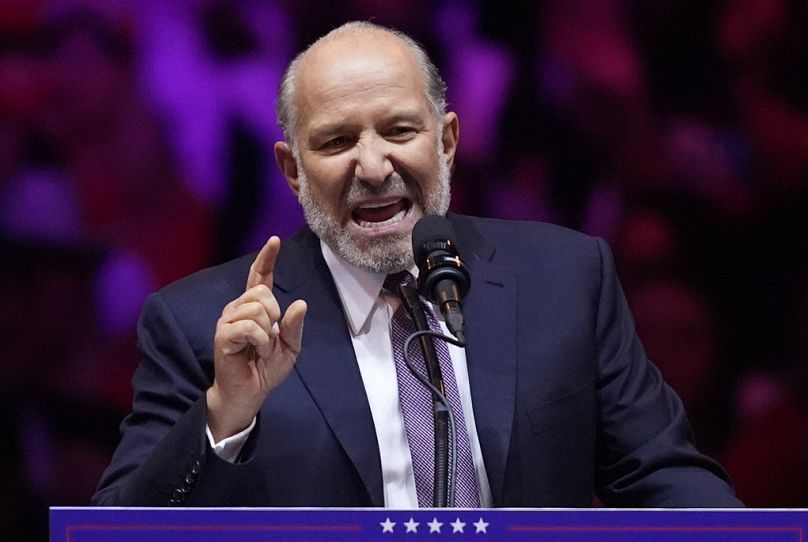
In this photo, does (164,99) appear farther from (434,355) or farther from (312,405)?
(434,355)

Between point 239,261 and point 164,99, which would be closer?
point 239,261

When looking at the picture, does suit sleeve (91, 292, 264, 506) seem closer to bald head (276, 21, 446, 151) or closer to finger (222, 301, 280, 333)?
finger (222, 301, 280, 333)

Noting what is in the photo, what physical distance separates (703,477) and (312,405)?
0.61 meters

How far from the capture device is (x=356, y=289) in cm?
214

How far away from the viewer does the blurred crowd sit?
2686mm

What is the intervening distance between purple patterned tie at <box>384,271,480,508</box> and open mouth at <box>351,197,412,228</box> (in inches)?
4.3

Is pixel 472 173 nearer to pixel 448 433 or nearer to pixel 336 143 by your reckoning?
pixel 336 143

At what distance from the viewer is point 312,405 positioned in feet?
6.57

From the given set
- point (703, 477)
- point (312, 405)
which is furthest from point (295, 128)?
point (703, 477)

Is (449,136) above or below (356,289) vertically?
above

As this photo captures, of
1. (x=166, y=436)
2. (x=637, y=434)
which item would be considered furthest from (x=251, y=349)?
(x=637, y=434)
